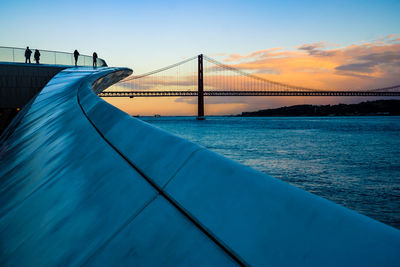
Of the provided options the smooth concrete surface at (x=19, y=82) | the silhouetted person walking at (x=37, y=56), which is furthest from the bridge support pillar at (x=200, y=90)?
the smooth concrete surface at (x=19, y=82)

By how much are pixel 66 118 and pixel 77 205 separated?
5.28 ft

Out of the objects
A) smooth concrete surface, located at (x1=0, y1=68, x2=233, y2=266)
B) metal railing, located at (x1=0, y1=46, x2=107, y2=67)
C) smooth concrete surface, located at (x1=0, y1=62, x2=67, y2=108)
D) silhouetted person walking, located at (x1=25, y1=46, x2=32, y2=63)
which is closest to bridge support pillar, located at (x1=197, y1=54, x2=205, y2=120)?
metal railing, located at (x1=0, y1=46, x2=107, y2=67)

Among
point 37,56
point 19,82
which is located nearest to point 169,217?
point 19,82

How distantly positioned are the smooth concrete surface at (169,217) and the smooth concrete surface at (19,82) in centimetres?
1183

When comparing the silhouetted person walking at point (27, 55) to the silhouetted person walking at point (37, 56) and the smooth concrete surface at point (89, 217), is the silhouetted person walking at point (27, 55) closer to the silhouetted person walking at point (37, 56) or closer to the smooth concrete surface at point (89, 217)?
the silhouetted person walking at point (37, 56)

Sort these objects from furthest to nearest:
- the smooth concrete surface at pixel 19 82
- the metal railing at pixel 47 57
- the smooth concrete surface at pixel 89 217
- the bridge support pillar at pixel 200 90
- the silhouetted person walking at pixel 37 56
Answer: the bridge support pillar at pixel 200 90 → the silhouetted person walking at pixel 37 56 → the metal railing at pixel 47 57 → the smooth concrete surface at pixel 19 82 → the smooth concrete surface at pixel 89 217

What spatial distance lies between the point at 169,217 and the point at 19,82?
42.7ft

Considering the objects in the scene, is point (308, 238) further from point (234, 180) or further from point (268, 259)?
point (234, 180)

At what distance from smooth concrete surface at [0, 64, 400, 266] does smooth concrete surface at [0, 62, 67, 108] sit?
1183 centimetres

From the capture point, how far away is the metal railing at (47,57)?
12.8 meters

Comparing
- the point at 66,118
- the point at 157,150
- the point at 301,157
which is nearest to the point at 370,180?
the point at 301,157

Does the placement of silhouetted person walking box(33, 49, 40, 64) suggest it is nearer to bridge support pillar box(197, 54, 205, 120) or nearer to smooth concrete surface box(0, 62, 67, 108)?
smooth concrete surface box(0, 62, 67, 108)

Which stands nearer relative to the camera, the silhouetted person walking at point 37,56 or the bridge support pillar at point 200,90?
the silhouetted person walking at point 37,56

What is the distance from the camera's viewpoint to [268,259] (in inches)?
21.3
